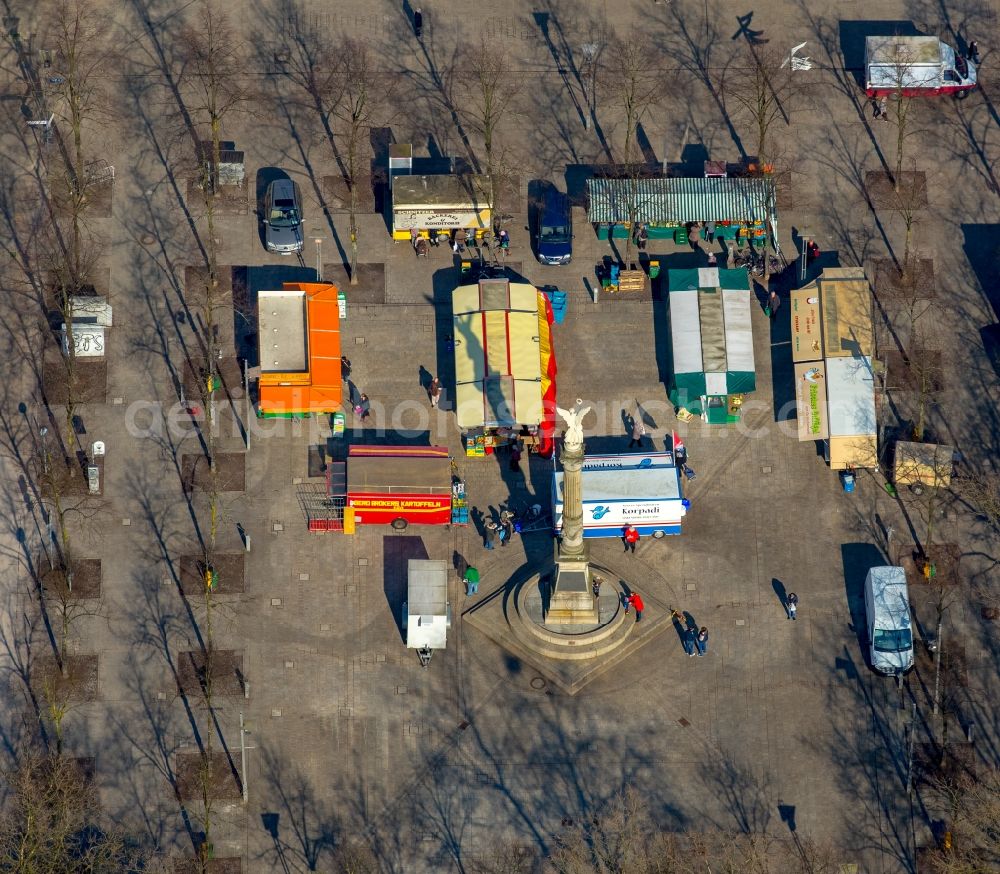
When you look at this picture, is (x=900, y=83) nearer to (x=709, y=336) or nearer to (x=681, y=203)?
(x=681, y=203)

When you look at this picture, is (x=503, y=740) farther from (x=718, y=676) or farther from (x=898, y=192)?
(x=898, y=192)

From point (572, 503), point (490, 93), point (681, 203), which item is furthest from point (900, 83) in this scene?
point (572, 503)

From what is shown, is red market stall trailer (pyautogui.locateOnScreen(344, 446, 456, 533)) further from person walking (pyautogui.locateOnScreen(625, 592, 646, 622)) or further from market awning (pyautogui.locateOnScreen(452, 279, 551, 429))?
person walking (pyautogui.locateOnScreen(625, 592, 646, 622))

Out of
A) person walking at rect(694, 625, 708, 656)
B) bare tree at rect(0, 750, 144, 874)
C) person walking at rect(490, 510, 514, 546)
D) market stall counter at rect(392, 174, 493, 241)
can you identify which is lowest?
bare tree at rect(0, 750, 144, 874)

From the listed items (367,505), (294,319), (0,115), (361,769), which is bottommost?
(361,769)

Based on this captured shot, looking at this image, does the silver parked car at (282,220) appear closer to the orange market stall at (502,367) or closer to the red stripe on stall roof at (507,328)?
the orange market stall at (502,367)

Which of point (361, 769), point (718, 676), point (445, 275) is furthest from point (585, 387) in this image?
point (361, 769)

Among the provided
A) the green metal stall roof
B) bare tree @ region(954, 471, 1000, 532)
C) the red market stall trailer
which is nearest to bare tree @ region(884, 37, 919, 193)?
the green metal stall roof
